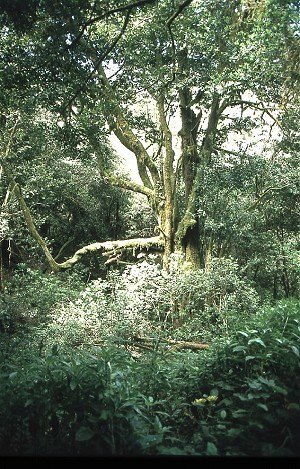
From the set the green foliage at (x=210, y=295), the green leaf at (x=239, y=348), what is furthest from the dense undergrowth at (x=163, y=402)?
the green foliage at (x=210, y=295)

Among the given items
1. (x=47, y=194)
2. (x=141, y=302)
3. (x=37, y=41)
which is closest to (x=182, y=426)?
(x=37, y=41)

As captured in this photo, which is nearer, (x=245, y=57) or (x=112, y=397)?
(x=112, y=397)

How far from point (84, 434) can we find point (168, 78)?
18.0 feet

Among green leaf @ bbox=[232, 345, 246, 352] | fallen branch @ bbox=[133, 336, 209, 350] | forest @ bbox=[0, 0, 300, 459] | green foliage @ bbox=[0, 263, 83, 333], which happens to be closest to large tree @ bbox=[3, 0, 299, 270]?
forest @ bbox=[0, 0, 300, 459]

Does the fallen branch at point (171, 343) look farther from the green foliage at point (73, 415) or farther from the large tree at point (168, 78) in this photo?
the green foliage at point (73, 415)

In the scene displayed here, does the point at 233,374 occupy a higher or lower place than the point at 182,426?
higher

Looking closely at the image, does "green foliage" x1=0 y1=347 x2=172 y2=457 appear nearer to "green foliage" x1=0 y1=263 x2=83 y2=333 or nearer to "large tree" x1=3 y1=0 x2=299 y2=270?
"large tree" x1=3 y1=0 x2=299 y2=270

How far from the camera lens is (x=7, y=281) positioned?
26.8 ft

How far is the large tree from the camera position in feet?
11.5

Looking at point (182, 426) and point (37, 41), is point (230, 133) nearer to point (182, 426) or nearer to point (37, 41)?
point (37, 41)

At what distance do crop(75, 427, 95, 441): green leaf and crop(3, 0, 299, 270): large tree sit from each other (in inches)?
98.7

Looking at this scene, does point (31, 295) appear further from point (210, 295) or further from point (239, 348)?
point (239, 348)

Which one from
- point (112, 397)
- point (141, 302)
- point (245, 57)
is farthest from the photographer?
point (141, 302)

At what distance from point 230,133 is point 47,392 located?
6.73m
